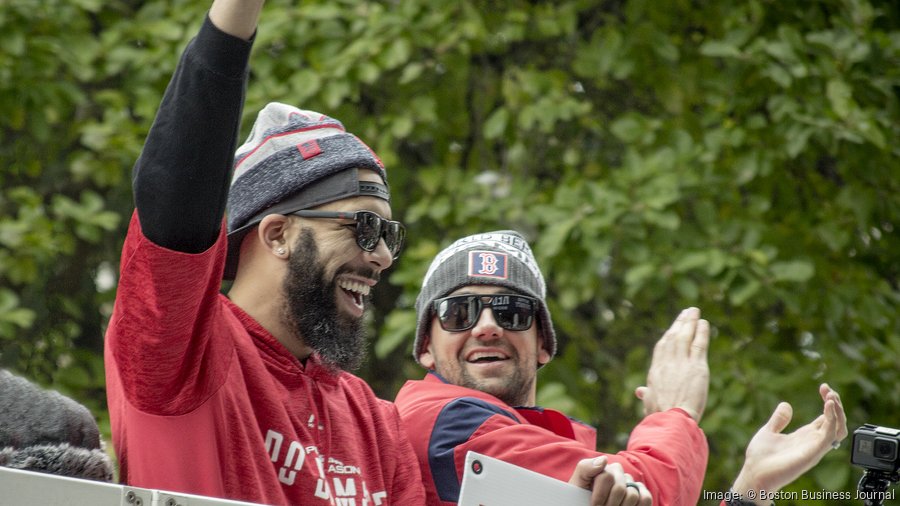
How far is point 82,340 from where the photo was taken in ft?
17.5

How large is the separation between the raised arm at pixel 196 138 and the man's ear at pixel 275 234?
57 cm

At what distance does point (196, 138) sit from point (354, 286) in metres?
0.71

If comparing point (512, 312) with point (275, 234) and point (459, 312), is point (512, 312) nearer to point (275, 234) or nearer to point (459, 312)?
point (459, 312)

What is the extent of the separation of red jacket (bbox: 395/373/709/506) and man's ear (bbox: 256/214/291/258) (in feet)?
1.69

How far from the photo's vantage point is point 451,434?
2617mm

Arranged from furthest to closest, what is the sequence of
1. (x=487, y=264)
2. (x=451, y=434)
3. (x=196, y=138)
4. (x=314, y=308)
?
(x=487, y=264)
(x=451, y=434)
(x=314, y=308)
(x=196, y=138)

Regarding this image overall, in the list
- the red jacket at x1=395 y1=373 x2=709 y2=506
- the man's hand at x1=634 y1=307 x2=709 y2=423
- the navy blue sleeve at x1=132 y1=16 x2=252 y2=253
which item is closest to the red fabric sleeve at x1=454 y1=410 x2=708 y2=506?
the red jacket at x1=395 y1=373 x2=709 y2=506

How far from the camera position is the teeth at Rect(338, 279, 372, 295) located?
2.44m

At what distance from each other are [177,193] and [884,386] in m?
4.06

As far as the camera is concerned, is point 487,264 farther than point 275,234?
Yes

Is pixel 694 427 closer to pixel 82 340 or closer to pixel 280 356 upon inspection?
pixel 280 356

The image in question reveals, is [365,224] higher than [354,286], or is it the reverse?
[365,224]

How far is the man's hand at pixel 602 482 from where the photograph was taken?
2.16 metres

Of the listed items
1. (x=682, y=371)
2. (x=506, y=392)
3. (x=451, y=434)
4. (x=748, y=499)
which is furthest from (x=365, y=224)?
(x=748, y=499)
